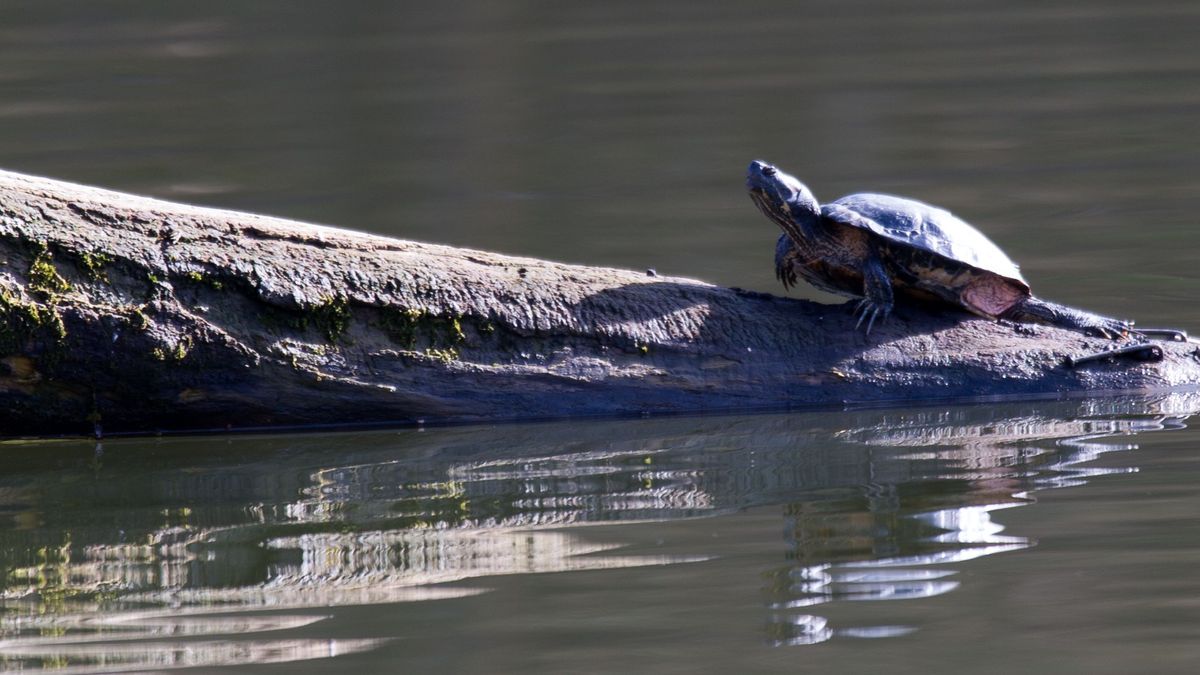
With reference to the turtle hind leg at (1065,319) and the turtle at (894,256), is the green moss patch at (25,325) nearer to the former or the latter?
the turtle at (894,256)

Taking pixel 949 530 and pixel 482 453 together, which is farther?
pixel 482 453

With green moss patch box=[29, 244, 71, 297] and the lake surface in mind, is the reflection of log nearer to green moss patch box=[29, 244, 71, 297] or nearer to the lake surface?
green moss patch box=[29, 244, 71, 297]

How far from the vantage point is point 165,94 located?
1384 centimetres

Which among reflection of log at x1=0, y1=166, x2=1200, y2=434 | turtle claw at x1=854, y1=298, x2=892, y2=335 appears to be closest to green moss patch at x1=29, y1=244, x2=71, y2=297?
reflection of log at x1=0, y1=166, x2=1200, y2=434

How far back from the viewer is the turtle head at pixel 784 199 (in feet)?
17.0

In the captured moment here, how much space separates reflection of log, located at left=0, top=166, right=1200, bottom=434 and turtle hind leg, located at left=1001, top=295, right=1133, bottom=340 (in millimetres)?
71

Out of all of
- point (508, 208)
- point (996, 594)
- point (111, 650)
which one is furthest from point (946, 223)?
point (508, 208)

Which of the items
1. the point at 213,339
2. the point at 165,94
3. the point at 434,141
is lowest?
the point at 213,339

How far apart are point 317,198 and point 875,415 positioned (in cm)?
540

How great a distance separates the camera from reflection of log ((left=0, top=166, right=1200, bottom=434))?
476 cm

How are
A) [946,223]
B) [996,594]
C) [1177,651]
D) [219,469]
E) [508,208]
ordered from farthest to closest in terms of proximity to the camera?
[508,208] < [946,223] < [219,469] < [996,594] < [1177,651]

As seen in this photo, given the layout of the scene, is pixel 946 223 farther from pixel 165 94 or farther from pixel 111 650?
pixel 165 94

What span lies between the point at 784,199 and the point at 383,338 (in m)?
→ 1.40

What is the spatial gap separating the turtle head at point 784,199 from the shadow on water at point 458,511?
0.65 metres
